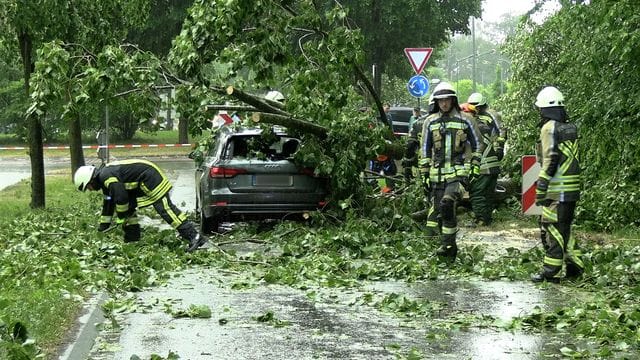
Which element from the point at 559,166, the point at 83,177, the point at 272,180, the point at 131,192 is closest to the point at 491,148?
the point at 272,180

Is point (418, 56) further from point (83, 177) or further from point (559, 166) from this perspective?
point (559, 166)

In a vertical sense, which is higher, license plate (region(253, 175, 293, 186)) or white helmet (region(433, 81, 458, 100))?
white helmet (region(433, 81, 458, 100))

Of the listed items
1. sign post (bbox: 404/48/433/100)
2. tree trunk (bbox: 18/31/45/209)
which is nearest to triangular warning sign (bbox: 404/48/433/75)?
sign post (bbox: 404/48/433/100)

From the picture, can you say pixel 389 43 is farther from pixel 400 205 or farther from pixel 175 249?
pixel 175 249

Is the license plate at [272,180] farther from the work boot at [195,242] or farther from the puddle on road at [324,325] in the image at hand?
the puddle on road at [324,325]

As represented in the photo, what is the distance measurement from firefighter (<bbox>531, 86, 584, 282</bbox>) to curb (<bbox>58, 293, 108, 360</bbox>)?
397 centimetres

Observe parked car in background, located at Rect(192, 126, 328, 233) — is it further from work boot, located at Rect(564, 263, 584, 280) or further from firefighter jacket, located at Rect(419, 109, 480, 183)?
work boot, located at Rect(564, 263, 584, 280)

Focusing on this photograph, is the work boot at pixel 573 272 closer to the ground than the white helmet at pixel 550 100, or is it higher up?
closer to the ground

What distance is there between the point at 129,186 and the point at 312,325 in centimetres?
463

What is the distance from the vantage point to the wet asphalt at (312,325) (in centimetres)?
630

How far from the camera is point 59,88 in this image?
501 inches

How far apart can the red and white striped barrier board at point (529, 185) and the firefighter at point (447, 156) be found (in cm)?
142

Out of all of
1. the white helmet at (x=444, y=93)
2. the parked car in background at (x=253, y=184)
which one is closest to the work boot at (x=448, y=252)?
the white helmet at (x=444, y=93)

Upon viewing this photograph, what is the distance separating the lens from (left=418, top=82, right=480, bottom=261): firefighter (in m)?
9.84
